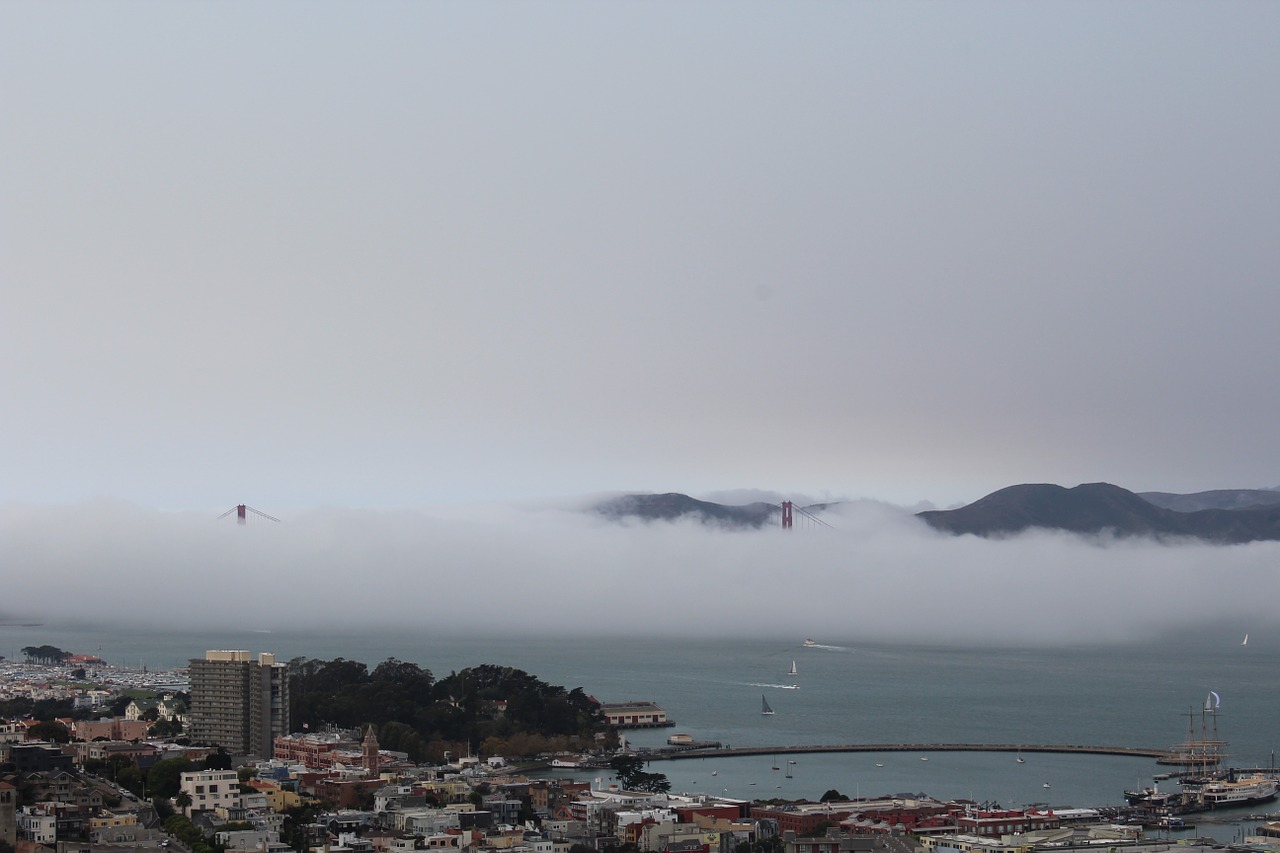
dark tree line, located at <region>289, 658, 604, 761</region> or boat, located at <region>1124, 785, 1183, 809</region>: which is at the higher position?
dark tree line, located at <region>289, 658, 604, 761</region>

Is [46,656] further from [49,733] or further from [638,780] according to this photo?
[638,780]

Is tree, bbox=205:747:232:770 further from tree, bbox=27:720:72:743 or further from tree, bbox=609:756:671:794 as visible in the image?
tree, bbox=609:756:671:794

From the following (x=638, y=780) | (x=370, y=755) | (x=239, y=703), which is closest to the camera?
(x=638, y=780)

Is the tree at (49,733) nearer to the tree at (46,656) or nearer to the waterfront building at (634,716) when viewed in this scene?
the waterfront building at (634,716)

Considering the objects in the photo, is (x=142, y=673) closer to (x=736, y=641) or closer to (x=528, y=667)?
(x=528, y=667)

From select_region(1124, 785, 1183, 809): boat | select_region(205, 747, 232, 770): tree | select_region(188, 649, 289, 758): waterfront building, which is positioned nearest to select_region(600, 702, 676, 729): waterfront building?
select_region(188, 649, 289, 758): waterfront building

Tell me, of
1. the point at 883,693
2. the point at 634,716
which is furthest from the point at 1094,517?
the point at 634,716
